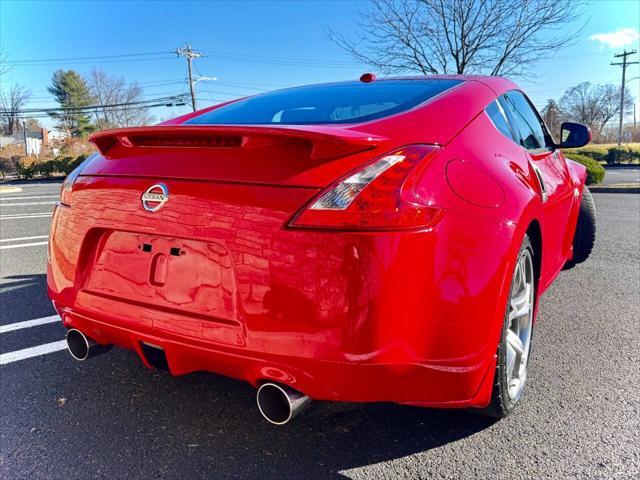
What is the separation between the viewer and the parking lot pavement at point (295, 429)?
176 centimetres

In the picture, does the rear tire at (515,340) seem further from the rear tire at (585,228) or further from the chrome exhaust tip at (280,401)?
the rear tire at (585,228)

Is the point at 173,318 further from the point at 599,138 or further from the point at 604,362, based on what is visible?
the point at 599,138

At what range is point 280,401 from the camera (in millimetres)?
1575

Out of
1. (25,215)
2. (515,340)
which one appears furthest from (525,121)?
(25,215)

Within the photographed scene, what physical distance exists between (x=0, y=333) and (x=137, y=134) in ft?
6.54

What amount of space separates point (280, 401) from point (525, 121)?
207cm

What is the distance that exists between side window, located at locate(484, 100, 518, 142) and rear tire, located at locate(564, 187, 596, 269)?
2.00 meters

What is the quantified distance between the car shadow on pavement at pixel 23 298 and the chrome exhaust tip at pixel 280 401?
2452 millimetres

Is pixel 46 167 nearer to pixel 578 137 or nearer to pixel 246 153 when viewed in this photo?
pixel 578 137

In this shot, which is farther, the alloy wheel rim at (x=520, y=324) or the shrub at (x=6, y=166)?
the shrub at (x=6, y=166)

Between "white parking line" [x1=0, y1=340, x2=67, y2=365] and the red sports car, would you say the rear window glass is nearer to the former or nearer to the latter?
the red sports car

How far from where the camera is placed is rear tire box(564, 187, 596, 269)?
396 centimetres

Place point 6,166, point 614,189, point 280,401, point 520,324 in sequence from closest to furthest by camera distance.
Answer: point 280,401 → point 520,324 → point 614,189 → point 6,166

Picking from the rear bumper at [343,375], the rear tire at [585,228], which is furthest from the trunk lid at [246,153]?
the rear tire at [585,228]
